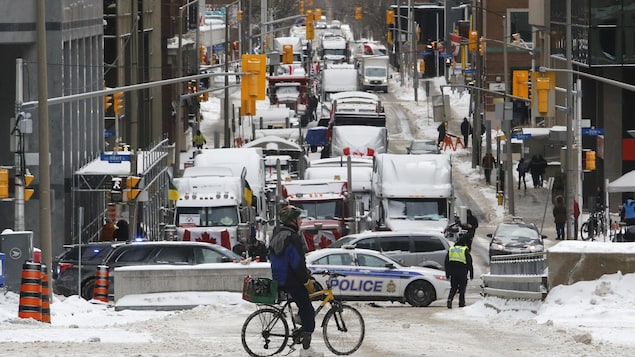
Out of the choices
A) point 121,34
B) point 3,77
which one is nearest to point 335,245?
point 3,77

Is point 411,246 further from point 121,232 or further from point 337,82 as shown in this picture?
point 337,82

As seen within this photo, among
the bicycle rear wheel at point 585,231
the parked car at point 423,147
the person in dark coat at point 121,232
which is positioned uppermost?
the parked car at point 423,147

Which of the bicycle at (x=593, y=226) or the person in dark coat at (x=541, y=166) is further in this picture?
the person in dark coat at (x=541, y=166)

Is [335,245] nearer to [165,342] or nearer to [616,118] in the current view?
[165,342]

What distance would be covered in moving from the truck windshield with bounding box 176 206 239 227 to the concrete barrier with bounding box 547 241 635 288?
69.8ft

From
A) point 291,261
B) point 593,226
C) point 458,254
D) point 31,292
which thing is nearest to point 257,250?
point 458,254

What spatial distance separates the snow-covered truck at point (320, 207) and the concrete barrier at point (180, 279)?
15.4m

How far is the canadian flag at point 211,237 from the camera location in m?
42.8

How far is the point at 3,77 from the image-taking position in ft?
142

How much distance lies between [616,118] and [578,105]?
282 inches

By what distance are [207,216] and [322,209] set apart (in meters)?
3.50

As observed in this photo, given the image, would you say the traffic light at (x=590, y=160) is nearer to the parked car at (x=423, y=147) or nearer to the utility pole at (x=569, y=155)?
the utility pole at (x=569, y=155)

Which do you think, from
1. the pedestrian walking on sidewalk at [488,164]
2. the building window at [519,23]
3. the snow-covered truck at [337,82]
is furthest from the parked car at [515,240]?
the building window at [519,23]

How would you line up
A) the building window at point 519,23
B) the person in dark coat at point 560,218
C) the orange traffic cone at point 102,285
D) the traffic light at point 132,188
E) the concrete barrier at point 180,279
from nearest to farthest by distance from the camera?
the concrete barrier at point 180,279 < the orange traffic cone at point 102,285 < the traffic light at point 132,188 < the person in dark coat at point 560,218 < the building window at point 519,23
